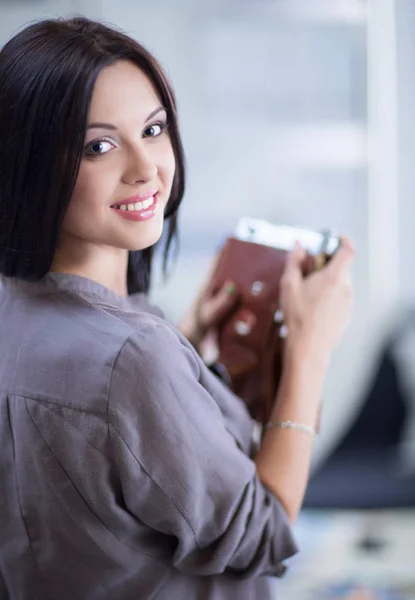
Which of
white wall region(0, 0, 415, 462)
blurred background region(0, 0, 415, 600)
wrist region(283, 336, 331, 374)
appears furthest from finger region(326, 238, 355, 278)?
white wall region(0, 0, 415, 462)

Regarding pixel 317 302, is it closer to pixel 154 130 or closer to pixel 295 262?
pixel 295 262

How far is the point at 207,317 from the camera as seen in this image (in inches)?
42.6

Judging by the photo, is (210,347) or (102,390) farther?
(210,347)

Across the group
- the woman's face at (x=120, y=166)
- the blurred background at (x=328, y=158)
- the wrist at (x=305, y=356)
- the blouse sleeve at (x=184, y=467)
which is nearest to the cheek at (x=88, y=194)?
the woman's face at (x=120, y=166)

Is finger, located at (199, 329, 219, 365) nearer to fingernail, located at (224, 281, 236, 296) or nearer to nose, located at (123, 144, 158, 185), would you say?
fingernail, located at (224, 281, 236, 296)

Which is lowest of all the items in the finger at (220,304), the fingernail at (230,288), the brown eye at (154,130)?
the finger at (220,304)

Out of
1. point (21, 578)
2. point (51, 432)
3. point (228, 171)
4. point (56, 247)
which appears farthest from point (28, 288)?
point (228, 171)

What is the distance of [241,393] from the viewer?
40.5 inches

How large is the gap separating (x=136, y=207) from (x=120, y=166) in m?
0.05

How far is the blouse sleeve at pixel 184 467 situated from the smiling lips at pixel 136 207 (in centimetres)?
12

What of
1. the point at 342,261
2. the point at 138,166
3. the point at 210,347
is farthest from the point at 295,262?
the point at 138,166

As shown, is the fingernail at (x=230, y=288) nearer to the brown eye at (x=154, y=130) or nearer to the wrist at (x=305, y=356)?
the wrist at (x=305, y=356)

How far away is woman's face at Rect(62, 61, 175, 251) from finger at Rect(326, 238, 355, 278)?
0.26 metres

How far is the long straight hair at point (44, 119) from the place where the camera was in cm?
73
